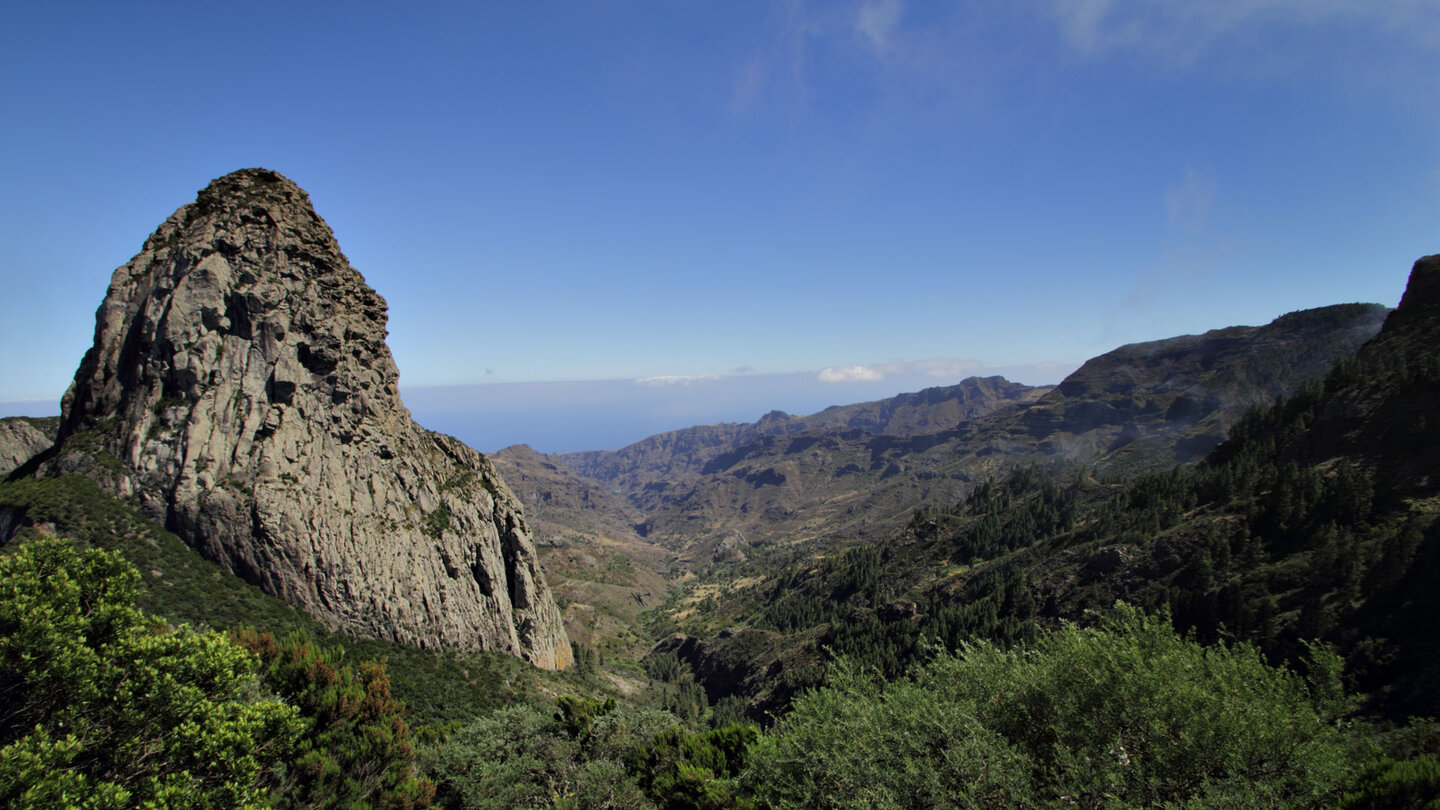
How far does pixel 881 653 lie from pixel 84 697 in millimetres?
106778

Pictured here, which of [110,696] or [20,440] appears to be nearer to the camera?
[110,696]

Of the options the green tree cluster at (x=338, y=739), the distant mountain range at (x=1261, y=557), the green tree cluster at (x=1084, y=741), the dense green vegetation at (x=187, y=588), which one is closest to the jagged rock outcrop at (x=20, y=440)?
the dense green vegetation at (x=187, y=588)

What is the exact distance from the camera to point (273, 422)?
73.9 meters

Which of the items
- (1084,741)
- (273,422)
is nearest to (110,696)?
(1084,741)

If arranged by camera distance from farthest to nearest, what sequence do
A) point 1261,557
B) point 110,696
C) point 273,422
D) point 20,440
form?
point 20,440, point 273,422, point 1261,557, point 110,696

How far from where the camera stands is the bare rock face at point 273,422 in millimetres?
66938

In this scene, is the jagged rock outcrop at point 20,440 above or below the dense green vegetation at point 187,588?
above

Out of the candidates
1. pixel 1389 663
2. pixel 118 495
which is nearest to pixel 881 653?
pixel 1389 663

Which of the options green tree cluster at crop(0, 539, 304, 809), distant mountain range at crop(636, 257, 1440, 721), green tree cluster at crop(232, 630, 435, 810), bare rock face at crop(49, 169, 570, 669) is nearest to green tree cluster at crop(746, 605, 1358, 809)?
distant mountain range at crop(636, 257, 1440, 721)

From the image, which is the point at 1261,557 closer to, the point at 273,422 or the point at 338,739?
the point at 338,739

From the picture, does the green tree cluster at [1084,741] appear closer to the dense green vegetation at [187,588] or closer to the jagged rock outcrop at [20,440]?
the dense green vegetation at [187,588]

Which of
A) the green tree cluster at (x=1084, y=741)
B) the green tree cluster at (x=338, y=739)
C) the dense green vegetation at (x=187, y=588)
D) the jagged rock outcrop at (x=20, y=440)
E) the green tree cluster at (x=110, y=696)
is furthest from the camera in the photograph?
the jagged rock outcrop at (x=20, y=440)

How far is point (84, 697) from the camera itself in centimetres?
1680

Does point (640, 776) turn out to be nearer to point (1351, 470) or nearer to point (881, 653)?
point (881, 653)
